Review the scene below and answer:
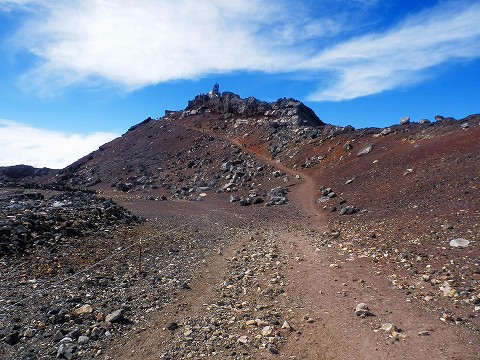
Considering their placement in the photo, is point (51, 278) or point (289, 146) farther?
point (289, 146)

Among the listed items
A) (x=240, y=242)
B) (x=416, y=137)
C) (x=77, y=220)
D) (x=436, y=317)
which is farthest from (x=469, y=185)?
(x=77, y=220)

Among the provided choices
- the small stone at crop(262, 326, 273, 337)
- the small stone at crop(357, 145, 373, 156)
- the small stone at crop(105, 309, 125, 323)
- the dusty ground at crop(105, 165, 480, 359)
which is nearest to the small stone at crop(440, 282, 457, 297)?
the dusty ground at crop(105, 165, 480, 359)

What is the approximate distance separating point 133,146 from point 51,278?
61.1 m

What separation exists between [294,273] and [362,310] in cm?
357

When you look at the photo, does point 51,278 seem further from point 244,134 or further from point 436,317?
point 244,134

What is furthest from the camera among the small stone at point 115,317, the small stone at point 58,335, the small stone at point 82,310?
the small stone at point 82,310

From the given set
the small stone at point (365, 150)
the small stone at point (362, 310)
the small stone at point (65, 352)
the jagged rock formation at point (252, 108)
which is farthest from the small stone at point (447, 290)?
the jagged rock formation at point (252, 108)

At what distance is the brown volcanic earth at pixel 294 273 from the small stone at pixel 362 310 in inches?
1.8

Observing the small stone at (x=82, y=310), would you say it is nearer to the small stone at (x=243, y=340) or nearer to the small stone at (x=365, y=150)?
the small stone at (x=243, y=340)

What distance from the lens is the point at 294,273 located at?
40.0 ft

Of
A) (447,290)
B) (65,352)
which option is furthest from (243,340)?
(447,290)

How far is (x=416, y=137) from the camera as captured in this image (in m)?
35.3

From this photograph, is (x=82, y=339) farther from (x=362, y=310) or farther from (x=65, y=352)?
(x=362, y=310)

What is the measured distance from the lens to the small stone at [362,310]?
8700mm
